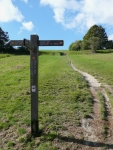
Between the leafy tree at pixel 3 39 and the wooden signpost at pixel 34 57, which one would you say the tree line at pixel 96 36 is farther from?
the wooden signpost at pixel 34 57

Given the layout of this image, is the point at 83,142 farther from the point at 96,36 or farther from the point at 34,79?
the point at 96,36

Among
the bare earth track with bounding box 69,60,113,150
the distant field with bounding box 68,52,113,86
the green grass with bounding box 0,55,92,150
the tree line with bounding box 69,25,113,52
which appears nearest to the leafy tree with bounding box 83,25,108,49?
the tree line with bounding box 69,25,113,52

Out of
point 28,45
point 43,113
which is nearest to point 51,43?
point 28,45

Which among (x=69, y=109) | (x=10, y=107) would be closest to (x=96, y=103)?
(x=69, y=109)

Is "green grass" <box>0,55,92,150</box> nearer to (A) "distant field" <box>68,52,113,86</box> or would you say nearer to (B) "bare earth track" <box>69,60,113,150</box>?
(B) "bare earth track" <box>69,60,113,150</box>

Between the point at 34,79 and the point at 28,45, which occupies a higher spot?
the point at 28,45

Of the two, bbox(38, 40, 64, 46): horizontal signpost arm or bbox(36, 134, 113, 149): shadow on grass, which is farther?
bbox(38, 40, 64, 46): horizontal signpost arm

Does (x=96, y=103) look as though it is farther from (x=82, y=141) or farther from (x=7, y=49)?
(x=7, y=49)

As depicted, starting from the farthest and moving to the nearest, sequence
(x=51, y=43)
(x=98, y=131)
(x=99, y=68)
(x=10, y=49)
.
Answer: (x=10, y=49), (x=99, y=68), (x=98, y=131), (x=51, y=43)

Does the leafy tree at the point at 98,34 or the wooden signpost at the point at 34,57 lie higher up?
the leafy tree at the point at 98,34

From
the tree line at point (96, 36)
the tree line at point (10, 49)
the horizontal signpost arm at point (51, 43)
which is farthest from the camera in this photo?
the tree line at point (96, 36)

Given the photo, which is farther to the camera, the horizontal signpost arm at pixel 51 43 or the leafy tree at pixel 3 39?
the leafy tree at pixel 3 39

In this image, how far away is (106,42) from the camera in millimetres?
88812

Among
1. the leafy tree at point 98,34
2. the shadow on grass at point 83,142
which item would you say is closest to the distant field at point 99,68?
the shadow on grass at point 83,142
